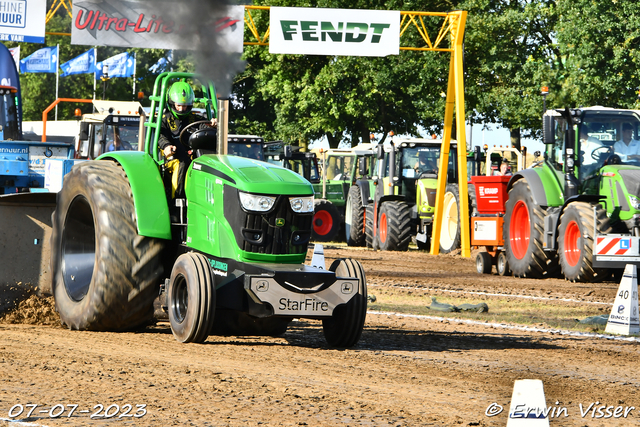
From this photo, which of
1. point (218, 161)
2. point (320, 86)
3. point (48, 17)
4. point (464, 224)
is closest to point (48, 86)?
point (320, 86)

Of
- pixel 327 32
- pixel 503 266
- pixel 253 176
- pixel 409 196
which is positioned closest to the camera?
pixel 253 176

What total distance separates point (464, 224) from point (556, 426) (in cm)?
1368

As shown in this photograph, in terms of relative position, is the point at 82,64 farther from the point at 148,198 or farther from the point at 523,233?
the point at 148,198

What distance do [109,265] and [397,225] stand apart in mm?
13783

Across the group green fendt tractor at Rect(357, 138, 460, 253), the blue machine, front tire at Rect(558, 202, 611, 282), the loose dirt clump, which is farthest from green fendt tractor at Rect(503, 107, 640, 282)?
the blue machine

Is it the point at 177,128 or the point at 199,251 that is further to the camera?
the point at 177,128

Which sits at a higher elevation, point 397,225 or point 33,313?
point 397,225

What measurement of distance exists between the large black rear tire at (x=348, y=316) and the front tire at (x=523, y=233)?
7844 millimetres

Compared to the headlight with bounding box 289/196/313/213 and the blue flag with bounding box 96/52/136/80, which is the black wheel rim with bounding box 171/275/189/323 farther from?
the blue flag with bounding box 96/52/136/80

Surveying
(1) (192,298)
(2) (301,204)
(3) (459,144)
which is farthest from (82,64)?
(1) (192,298)

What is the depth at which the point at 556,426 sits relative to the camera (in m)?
4.82

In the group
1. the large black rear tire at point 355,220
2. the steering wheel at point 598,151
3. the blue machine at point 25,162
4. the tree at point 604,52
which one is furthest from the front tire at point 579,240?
the tree at point 604,52

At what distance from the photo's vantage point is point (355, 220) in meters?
23.7

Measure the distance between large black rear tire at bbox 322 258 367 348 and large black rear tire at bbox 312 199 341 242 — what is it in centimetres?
1696
